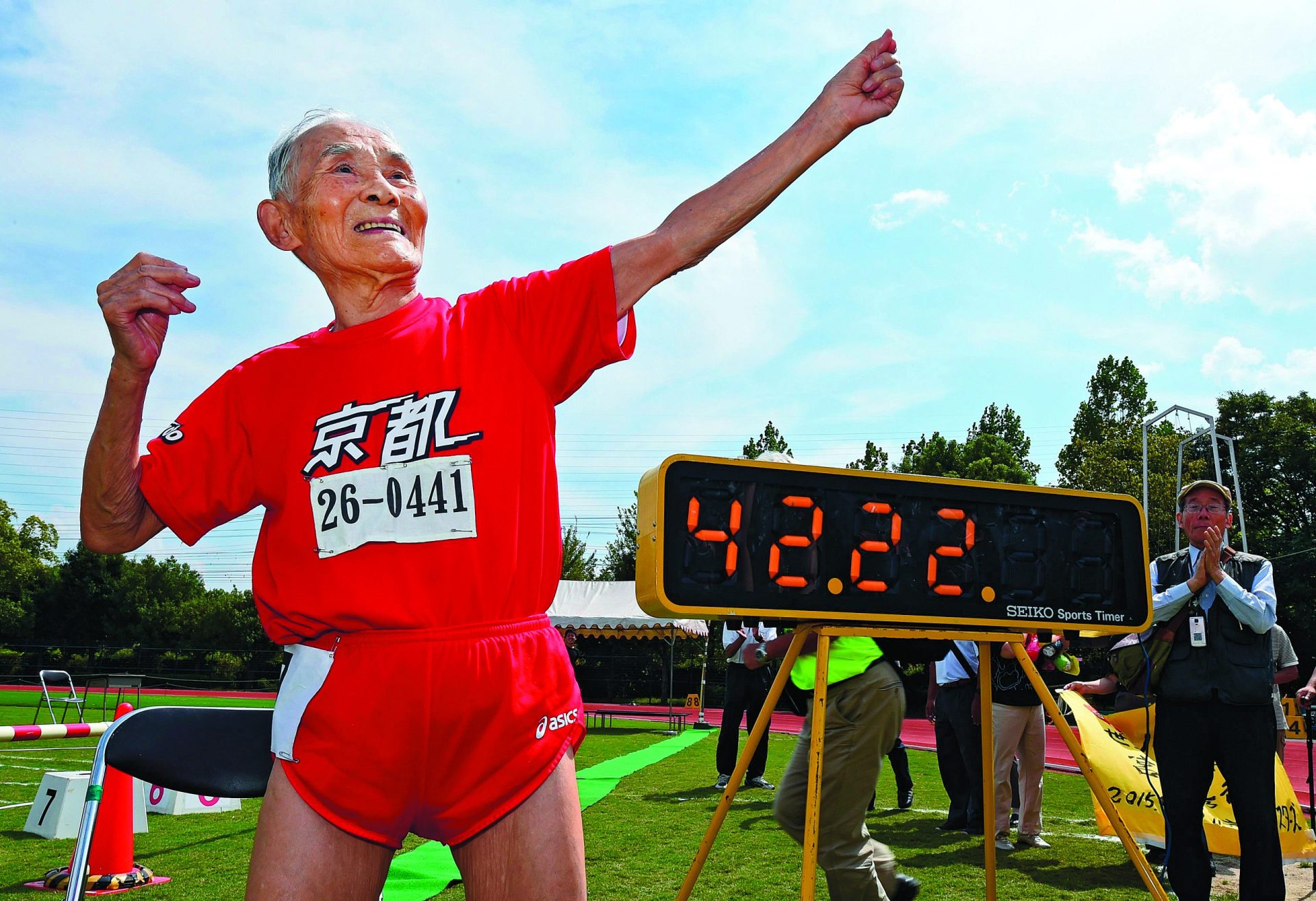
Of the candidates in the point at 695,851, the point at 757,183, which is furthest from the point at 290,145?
the point at 695,851

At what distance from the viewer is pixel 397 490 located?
1843 mm

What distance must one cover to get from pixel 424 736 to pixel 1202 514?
477 cm

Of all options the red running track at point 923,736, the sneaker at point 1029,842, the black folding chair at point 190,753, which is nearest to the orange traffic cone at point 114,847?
the black folding chair at point 190,753

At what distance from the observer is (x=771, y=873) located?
597cm

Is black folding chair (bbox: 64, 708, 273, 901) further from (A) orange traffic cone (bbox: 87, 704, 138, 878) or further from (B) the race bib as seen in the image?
(A) orange traffic cone (bbox: 87, 704, 138, 878)

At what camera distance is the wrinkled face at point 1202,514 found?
511 centimetres

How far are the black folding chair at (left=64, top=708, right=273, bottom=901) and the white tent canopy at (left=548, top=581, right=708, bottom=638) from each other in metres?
18.4

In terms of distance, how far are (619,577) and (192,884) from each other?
39.5 metres

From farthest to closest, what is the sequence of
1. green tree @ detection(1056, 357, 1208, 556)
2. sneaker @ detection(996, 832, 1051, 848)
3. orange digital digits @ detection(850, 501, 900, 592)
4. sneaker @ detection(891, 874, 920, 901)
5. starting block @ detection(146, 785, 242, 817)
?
1. green tree @ detection(1056, 357, 1208, 556)
2. starting block @ detection(146, 785, 242, 817)
3. sneaker @ detection(996, 832, 1051, 848)
4. sneaker @ detection(891, 874, 920, 901)
5. orange digital digits @ detection(850, 501, 900, 592)

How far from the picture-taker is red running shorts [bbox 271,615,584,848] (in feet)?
5.72

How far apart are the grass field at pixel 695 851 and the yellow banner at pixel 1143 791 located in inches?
13.4

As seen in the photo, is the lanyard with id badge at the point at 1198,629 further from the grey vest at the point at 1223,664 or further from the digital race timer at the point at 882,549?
the digital race timer at the point at 882,549

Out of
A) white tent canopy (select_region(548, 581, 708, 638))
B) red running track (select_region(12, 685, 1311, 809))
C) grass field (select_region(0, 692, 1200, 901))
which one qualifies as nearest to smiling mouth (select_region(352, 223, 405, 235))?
grass field (select_region(0, 692, 1200, 901))

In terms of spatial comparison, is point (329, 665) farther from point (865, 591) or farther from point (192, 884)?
point (192, 884)
